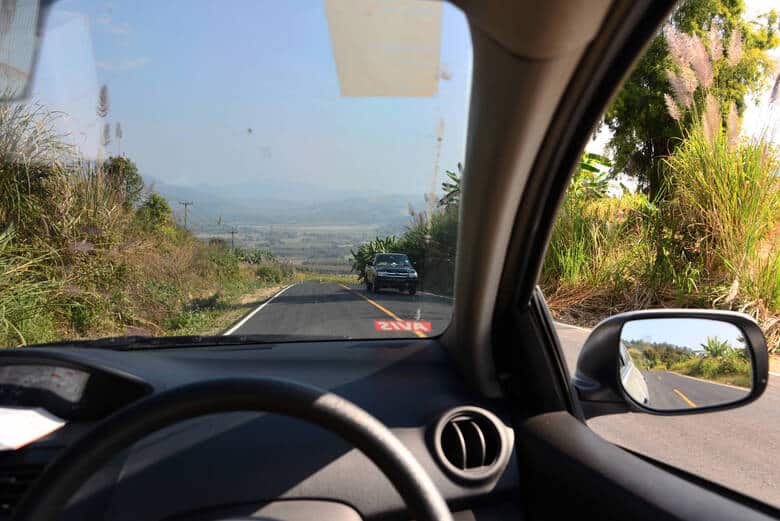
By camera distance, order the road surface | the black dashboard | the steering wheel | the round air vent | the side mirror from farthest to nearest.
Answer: the round air vent, the road surface, the side mirror, the black dashboard, the steering wheel

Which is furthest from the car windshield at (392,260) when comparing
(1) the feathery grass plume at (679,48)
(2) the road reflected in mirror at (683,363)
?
(1) the feathery grass plume at (679,48)

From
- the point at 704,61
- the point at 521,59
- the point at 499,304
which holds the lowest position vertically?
the point at 499,304

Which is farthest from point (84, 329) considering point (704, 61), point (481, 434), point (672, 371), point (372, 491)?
point (704, 61)

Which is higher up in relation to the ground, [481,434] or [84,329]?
[84,329]

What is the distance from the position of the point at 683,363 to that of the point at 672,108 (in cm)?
223

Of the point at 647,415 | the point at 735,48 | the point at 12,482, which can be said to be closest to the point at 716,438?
the point at 647,415

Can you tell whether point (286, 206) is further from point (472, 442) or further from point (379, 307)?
point (472, 442)

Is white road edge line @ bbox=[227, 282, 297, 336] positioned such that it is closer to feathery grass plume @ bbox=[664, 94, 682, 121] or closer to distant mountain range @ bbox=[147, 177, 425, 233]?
distant mountain range @ bbox=[147, 177, 425, 233]

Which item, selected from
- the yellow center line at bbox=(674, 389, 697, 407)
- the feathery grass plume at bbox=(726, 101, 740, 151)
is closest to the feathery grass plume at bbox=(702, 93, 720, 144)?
the feathery grass plume at bbox=(726, 101, 740, 151)

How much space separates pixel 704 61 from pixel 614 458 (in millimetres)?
2826

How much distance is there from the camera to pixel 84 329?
2705mm

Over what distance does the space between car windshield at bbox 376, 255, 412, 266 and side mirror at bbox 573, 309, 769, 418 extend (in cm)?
97

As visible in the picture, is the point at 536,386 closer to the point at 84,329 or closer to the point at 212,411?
the point at 212,411

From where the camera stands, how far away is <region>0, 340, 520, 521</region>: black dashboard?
1.81m
